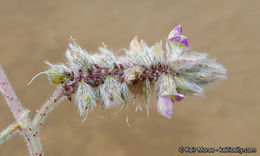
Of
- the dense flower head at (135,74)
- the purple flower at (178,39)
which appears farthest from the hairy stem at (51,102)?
the purple flower at (178,39)

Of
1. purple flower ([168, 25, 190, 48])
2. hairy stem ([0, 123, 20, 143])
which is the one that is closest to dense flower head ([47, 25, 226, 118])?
purple flower ([168, 25, 190, 48])

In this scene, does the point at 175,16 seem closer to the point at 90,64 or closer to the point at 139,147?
the point at 139,147

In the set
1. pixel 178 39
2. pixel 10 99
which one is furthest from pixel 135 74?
pixel 10 99

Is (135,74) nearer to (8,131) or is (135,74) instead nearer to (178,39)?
(178,39)

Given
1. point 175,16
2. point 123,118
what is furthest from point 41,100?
point 175,16

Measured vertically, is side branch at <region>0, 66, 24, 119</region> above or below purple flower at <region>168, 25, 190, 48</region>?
above

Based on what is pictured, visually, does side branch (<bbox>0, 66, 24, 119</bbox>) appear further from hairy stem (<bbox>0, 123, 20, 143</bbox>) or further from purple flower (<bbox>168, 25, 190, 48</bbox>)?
purple flower (<bbox>168, 25, 190, 48</bbox>)

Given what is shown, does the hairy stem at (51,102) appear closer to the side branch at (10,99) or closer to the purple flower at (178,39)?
the side branch at (10,99)

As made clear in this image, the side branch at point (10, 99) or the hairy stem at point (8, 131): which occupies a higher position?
the side branch at point (10, 99)
